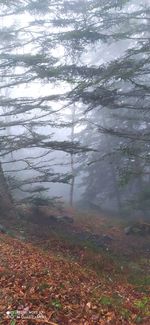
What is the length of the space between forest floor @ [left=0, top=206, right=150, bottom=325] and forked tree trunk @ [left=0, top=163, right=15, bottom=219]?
2.79 feet

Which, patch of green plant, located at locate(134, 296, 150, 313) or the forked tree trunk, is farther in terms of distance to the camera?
the forked tree trunk

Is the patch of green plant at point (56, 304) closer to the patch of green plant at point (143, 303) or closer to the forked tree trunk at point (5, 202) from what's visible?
the patch of green plant at point (143, 303)

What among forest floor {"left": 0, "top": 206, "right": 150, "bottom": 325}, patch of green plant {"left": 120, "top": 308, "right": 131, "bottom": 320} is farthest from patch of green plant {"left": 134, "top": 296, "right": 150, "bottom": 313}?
patch of green plant {"left": 120, "top": 308, "right": 131, "bottom": 320}

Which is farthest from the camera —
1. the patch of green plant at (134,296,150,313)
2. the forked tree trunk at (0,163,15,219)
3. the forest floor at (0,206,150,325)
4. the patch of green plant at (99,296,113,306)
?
the forked tree trunk at (0,163,15,219)

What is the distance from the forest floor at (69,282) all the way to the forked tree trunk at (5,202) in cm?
85

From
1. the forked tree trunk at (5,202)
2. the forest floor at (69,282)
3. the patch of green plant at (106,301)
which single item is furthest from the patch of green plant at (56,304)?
the forked tree trunk at (5,202)

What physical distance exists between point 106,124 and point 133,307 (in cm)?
2783

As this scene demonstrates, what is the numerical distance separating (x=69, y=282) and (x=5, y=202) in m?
9.63

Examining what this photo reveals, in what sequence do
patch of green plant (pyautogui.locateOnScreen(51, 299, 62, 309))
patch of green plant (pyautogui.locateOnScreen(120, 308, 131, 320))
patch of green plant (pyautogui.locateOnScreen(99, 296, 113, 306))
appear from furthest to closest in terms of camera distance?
1. patch of green plant (pyautogui.locateOnScreen(99, 296, 113, 306))
2. patch of green plant (pyautogui.locateOnScreen(120, 308, 131, 320))
3. patch of green plant (pyautogui.locateOnScreen(51, 299, 62, 309))

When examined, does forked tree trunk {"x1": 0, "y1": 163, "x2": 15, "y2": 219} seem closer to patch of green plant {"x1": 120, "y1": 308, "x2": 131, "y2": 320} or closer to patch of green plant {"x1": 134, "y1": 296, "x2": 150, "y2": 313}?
patch of green plant {"x1": 134, "y1": 296, "x2": 150, "y2": 313}

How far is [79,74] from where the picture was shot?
15.3 metres

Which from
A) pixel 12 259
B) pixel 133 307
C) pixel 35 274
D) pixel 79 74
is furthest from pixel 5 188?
pixel 133 307

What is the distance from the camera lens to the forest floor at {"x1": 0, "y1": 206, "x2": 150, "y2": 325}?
6.89 metres

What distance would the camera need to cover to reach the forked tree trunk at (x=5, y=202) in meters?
17.5
